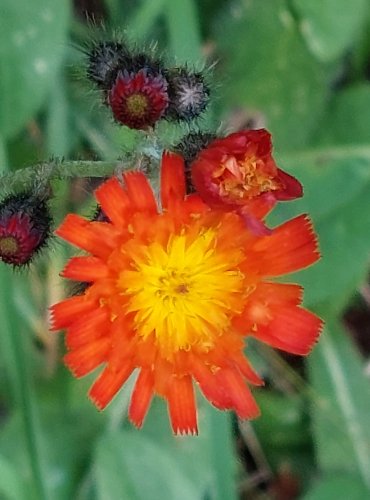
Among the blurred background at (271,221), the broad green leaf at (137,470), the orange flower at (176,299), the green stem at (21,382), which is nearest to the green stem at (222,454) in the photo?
the blurred background at (271,221)

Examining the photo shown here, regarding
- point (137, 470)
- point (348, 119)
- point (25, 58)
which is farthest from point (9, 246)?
point (348, 119)

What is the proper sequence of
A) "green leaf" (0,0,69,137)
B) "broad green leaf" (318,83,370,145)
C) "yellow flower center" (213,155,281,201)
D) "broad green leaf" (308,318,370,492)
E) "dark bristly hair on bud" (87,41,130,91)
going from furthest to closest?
"broad green leaf" (308,318,370,492) → "broad green leaf" (318,83,370,145) → "green leaf" (0,0,69,137) → "dark bristly hair on bud" (87,41,130,91) → "yellow flower center" (213,155,281,201)

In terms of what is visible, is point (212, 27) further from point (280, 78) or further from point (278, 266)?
point (278, 266)

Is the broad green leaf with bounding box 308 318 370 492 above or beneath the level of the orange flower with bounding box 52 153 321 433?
beneath

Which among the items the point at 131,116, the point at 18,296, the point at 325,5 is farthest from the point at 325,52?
the point at 131,116

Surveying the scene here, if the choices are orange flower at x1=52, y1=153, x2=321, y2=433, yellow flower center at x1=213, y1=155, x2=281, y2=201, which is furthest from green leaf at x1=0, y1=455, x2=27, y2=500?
yellow flower center at x1=213, y1=155, x2=281, y2=201

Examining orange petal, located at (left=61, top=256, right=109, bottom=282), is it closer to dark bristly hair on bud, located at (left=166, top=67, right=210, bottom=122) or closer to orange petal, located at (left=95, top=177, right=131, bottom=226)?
orange petal, located at (left=95, top=177, right=131, bottom=226)

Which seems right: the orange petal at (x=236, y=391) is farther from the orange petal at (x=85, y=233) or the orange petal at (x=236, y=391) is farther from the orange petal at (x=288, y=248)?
the orange petal at (x=85, y=233)
